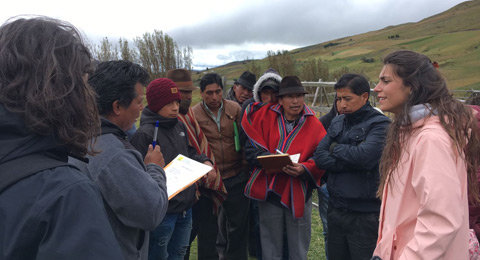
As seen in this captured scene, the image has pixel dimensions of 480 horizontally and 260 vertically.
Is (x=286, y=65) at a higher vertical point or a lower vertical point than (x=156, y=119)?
lower

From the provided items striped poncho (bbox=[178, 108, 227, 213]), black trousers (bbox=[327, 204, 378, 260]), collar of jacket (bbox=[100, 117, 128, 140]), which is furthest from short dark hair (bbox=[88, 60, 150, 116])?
black trousers (bbox=[327, 204, 378, 260])

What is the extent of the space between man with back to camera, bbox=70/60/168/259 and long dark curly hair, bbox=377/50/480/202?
128cm

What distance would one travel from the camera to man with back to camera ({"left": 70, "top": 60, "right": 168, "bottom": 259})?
1521mm

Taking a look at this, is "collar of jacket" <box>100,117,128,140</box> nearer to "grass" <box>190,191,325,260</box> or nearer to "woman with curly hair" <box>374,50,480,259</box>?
"woman with curly hair" <box>374,50,480,259</box>

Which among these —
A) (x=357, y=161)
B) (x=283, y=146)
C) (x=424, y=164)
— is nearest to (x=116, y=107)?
(x=424, y=164)

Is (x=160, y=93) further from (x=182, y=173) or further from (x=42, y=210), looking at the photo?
(x=42, y=210)

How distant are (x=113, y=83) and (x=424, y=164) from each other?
5.30ft

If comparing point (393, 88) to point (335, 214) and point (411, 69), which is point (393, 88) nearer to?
point (411, 69)

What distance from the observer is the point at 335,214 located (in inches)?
118

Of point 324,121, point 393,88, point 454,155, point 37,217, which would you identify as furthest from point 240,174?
point 37,217

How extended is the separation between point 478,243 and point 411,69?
107 centimetres

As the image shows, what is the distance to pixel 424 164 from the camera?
1.63m

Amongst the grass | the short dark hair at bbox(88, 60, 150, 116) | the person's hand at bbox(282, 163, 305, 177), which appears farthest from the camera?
the grass

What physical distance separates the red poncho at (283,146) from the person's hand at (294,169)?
0.07 metres
